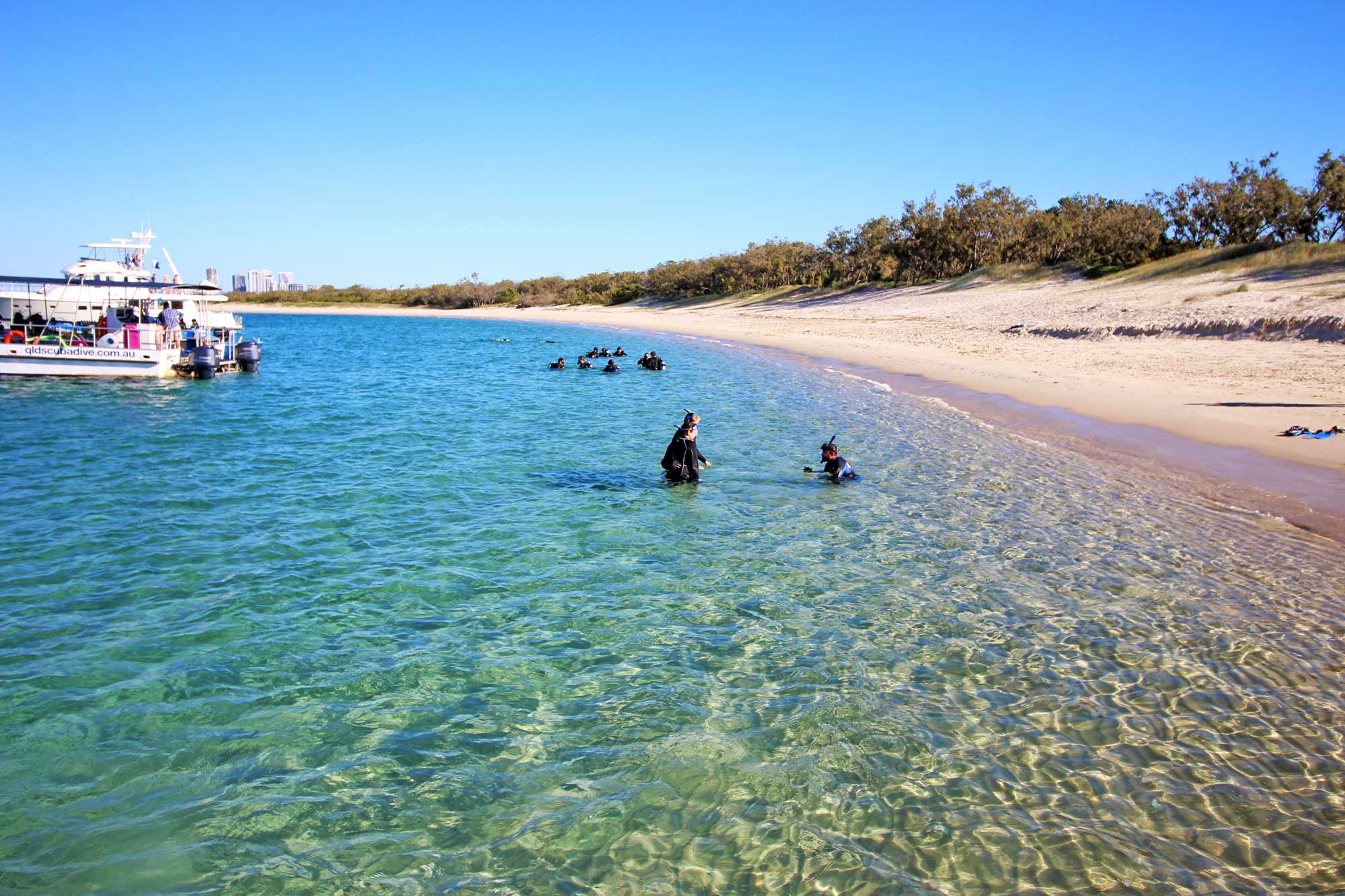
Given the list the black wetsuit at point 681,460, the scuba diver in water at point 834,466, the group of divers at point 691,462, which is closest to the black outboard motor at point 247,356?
the group of divers at point 691,462

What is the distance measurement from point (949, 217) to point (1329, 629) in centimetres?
6580

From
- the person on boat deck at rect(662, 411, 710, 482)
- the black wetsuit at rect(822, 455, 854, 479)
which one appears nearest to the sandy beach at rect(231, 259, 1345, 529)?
the black wetsuit at rect(822, 455, 854, 479)

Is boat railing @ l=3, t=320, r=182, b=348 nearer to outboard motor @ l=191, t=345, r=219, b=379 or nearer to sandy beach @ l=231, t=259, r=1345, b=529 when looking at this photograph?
outboard motor @ l=191, t=345, r=219, b=379

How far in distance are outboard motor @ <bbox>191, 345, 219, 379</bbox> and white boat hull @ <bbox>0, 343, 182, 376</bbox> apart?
926 millimetres

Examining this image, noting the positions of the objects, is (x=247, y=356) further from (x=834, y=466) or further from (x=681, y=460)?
(x=834, y=466)

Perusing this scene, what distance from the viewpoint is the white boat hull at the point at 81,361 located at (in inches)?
1217

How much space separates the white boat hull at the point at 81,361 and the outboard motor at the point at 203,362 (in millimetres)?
926

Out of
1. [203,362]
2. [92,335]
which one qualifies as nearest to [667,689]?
[203,362]

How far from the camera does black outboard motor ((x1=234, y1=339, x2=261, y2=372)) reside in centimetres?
3888

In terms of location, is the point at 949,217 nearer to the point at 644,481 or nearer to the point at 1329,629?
the point at 644,481

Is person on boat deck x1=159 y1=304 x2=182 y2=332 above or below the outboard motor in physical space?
above

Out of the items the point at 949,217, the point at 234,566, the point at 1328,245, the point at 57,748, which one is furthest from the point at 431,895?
the point at 949,217

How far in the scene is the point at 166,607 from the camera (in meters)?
8.58

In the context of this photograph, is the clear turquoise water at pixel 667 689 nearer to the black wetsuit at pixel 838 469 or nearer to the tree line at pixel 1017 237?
the black wetsuit at pixel 838 469
